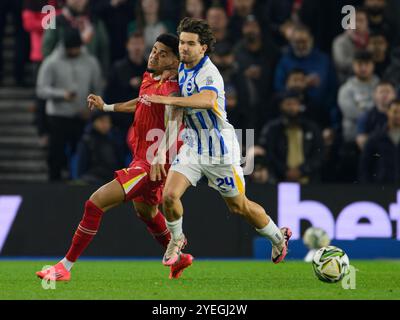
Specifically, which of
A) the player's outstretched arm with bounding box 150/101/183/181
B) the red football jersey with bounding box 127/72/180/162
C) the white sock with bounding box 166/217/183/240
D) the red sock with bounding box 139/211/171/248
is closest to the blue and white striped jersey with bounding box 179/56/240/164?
the player's outstretched arm with bounding box 150/101/183/181

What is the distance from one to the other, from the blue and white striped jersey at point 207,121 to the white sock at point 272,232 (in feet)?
2.25

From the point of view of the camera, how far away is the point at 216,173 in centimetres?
986

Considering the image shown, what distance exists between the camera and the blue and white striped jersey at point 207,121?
961 cm

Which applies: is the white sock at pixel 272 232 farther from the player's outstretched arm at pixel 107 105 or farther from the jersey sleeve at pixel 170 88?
the player's outstretched arm at pixel 107 105

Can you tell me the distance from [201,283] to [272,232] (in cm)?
82

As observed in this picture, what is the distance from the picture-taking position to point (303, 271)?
11.4 metres

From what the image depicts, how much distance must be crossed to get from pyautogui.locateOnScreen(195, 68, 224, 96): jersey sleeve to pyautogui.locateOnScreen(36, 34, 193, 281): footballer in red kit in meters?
0.31

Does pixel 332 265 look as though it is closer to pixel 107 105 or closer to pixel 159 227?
pixel 159 227

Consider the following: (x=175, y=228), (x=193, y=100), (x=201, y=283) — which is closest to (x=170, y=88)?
(x=193, y=100)

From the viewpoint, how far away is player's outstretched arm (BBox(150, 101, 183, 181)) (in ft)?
31.7

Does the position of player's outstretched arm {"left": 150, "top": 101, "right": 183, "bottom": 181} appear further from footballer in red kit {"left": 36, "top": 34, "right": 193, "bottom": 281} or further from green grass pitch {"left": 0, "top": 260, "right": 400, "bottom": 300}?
green grass pitch {"left": 0, "top": 260, "right": 400, "bottom": 300}
